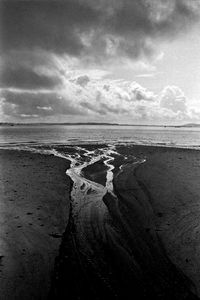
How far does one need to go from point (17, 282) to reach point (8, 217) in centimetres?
493

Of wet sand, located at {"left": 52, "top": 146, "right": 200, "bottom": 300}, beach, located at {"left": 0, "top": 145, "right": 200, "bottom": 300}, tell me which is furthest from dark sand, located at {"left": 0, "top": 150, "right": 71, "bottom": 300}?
wet sand, located at {"left": 52, "top": 146, "right": 200, "bottom": 300}

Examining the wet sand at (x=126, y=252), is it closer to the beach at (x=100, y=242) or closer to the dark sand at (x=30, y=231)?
the beach at (x=100, y=242)

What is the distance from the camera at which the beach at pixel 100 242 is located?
274 inches

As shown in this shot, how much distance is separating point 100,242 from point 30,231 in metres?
2.81

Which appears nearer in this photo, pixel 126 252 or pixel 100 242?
pixel 126 252

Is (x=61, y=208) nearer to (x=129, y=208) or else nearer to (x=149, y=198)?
(x=129, y=208)

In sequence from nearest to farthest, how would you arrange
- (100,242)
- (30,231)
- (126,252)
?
(126,252) → (100,242) → (30,231)

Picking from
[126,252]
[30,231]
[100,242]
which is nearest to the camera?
[126,252]

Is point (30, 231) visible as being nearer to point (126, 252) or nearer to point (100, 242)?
point (100, 242)

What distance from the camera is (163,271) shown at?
7.75 m

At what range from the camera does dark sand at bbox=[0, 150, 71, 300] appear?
7102 millimetres

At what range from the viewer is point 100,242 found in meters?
9.55

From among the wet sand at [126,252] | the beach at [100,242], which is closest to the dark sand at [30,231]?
the beach at [100,242]

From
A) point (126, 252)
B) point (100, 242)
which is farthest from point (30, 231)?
point (126, 252)
